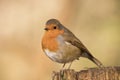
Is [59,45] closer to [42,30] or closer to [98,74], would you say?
[98,74]

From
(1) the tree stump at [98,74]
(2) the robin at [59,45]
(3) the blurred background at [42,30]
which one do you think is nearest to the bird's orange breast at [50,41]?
(2) the robin at [59,45]

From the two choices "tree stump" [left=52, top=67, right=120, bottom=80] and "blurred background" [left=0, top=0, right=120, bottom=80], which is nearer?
"tree stump" [left=52, top=67, right=120, bottom=80]

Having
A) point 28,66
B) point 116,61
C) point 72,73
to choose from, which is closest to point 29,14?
point 28,66

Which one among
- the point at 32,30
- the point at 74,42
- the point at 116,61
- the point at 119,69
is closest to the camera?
the point at 119,69

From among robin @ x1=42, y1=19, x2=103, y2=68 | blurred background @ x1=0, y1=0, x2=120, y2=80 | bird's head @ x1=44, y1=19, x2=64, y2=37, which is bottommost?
blurred background @ x1=0, y1=0, x2=120, y2=80

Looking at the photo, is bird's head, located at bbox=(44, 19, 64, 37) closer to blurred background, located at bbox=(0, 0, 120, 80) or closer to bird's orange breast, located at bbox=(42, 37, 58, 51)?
bird's orange breast, located at bbox=(42, 37, 58, 51)

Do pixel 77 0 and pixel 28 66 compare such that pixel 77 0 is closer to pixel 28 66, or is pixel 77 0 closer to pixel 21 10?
pixel 21 10

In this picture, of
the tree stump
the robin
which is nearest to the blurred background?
the robin
